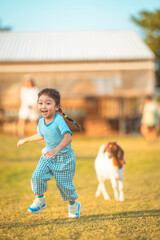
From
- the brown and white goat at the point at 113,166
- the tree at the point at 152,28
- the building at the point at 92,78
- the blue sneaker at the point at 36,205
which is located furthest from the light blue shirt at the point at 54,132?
the tree at the point at 152,28

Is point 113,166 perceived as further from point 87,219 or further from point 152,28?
point 152,28

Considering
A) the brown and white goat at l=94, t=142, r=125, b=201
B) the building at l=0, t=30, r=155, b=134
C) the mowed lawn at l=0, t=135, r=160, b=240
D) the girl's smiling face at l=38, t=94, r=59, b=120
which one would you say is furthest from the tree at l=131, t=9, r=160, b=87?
the girl's smiling face at l=38, t=94, r=59, b=120

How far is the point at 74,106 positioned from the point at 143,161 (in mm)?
16070

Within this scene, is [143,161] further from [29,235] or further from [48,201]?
[29,235]

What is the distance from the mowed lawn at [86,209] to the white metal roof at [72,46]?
13.2 meters

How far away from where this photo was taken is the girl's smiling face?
157 inches

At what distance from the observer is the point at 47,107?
399 cm

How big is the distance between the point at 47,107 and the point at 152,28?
3268 centimetres

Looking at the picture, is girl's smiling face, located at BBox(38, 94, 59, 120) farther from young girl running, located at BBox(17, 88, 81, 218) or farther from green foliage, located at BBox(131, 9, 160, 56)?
green foliage, located at BBox(131, 9, 160, 56)

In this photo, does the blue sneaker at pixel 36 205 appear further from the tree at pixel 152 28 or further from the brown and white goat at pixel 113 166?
the tree at pixel 152 28

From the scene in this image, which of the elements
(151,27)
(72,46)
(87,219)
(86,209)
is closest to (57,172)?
(87,219)

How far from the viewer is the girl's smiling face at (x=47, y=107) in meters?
4.00

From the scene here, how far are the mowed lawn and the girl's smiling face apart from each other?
1302 mm

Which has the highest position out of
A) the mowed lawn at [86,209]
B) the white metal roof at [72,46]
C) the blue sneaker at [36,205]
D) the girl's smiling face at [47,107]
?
the white metal roof at [72,46]
